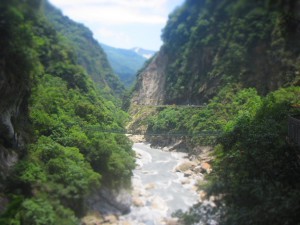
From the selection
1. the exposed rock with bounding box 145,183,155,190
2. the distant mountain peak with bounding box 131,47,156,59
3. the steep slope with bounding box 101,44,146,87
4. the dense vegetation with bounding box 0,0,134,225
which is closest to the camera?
the dense vegetation with bounding box 0,0,134,225

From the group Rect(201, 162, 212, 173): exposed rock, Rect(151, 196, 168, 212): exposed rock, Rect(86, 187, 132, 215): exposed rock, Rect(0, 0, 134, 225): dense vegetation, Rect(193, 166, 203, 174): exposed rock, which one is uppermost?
Rect(0, 0, 134, 225): dense vegetation

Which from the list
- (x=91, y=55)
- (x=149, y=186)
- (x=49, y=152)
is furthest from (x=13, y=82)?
(x=91, y=55)

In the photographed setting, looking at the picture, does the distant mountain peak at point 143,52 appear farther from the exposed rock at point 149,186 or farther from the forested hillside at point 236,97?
the exposed rock at point 149,186

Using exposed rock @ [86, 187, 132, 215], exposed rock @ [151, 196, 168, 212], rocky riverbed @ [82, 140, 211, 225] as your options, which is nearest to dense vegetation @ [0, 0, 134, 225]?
exposed rock @ [86, 187, 132, 215]

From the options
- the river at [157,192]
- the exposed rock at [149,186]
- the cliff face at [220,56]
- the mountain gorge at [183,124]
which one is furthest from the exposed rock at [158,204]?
the cliff face at [220,56]

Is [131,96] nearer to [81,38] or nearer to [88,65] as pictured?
[88,65]

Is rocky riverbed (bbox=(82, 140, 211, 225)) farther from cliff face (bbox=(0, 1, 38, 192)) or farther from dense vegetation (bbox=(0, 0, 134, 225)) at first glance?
cliff face (bbox=(0, 1, 38, 192))

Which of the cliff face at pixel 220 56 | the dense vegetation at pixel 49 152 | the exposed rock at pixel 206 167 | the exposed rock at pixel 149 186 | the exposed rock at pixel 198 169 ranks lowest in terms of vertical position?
the exposed rock at pixel 149 186
